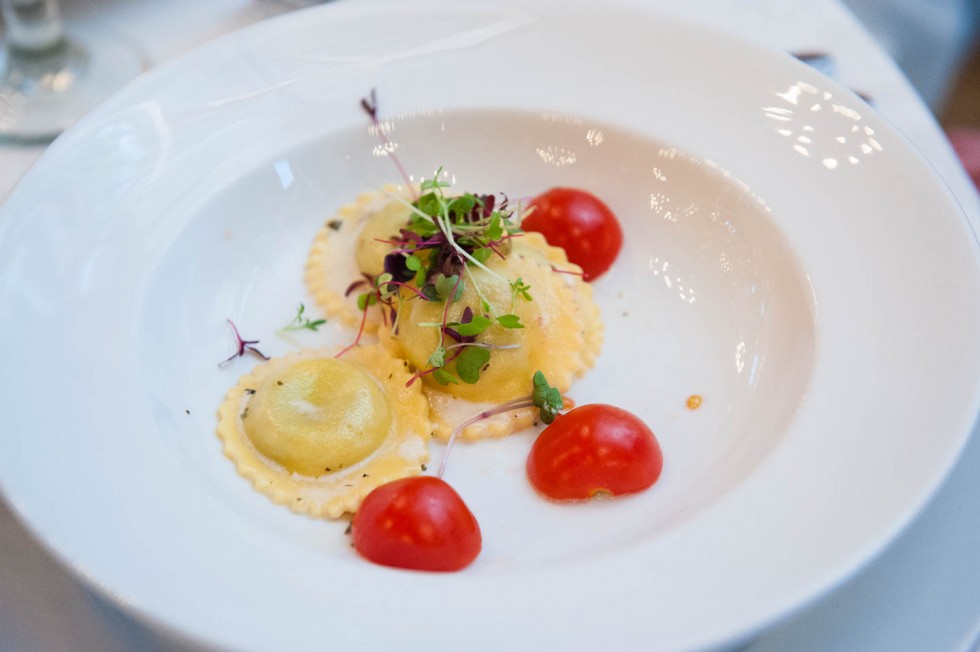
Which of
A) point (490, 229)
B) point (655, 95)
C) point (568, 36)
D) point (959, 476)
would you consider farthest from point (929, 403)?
point (568, 36)

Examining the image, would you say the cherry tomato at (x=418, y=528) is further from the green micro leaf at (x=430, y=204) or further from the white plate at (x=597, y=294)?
the green micro leaf at (x=430, y=204)

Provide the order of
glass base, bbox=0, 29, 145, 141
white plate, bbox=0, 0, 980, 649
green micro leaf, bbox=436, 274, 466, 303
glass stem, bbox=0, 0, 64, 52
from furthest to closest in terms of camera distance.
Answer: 1. glass stem, bbox=0, 0, 64, 52
2. glass base, bbox=0, 29, 145, 141
3. green micro leaf, bbox=436, 274, 466, 303
4. white plate, bbox=0, 0, 980, 649

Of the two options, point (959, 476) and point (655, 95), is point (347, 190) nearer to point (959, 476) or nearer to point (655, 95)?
point (655, 95)

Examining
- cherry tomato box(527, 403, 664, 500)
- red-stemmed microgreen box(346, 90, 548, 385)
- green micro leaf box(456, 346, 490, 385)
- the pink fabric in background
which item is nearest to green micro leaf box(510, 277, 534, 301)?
red-stemmed microgreen box(346, 90, 548, 385)

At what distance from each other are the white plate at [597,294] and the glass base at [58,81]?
29.0 inches

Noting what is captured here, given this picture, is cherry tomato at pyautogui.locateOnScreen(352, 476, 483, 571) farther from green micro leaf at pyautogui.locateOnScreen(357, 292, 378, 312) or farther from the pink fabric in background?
the pink fabric in background

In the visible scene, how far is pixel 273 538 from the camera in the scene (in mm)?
2051

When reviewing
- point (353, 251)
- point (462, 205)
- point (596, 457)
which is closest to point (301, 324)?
point (353, 251)

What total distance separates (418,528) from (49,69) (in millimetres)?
2815

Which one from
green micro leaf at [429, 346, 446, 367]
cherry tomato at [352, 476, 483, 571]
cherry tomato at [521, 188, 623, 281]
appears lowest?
cherry tomato at [352, 476, 483, 571]

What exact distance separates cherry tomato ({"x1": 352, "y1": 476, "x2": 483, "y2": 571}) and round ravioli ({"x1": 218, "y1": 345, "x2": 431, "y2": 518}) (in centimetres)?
18

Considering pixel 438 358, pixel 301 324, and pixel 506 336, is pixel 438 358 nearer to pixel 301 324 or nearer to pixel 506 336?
pixel 506 336

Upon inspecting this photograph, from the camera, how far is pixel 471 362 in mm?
2713

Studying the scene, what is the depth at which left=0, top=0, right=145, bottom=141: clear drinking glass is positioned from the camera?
11.8ft
